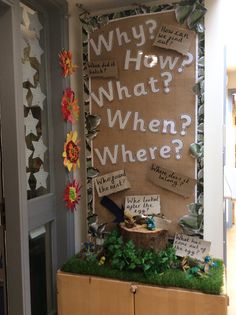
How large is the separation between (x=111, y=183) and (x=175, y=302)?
0.77m

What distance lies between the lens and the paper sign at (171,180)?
69.4 inches

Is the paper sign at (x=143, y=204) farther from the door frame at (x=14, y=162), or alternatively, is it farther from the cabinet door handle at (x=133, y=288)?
the door frame at (x=14, y=162)

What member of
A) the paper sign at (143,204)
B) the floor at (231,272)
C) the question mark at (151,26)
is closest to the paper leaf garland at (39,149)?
the paper sign at (143,204)

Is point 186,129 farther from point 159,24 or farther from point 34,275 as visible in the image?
point 34,275

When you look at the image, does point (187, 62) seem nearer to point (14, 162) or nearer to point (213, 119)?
point (213, 119)

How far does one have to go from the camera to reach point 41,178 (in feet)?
5.95

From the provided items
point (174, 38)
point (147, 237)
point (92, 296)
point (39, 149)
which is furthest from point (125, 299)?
point (174, 38)

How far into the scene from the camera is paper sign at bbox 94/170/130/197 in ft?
6.20

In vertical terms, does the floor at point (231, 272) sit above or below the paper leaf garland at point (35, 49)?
below

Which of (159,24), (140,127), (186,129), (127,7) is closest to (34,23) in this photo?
(127,7)

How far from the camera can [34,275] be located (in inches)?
69.9

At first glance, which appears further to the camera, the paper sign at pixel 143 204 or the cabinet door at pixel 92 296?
the paper sign at pixel 143 204

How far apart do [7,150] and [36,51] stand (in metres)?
0.66

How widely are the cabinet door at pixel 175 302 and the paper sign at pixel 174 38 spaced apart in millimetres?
1316
